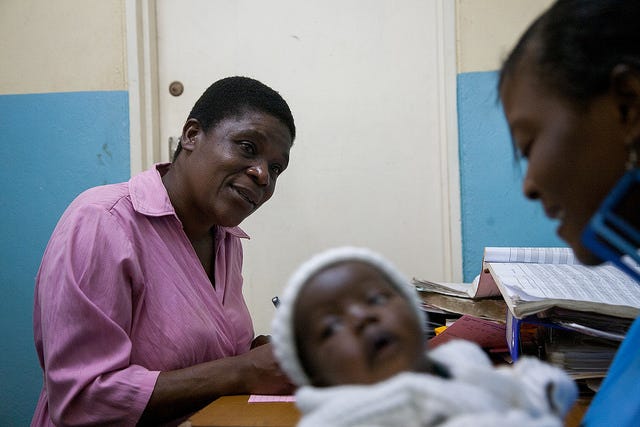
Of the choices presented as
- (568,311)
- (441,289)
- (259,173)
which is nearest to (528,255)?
(441,289)

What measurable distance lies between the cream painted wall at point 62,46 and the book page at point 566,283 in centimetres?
151

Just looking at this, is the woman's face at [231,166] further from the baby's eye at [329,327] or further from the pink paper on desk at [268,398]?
the baby's eye at [329,327]

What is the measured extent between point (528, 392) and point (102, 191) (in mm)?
953

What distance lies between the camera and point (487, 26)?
175cm

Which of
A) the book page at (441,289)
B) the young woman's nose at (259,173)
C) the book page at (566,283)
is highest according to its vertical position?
the young woman's nose at (259,173)

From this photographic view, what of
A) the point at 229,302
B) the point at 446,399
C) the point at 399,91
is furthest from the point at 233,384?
the point at 399,91

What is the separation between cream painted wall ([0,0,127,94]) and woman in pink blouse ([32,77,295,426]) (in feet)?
2.58

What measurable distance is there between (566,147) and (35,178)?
6.21ft

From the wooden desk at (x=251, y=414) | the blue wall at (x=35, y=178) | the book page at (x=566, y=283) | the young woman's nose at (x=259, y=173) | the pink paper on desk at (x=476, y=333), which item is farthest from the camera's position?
the blue wall at (x=35, y=178)

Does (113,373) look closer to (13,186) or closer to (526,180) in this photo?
(526,180)

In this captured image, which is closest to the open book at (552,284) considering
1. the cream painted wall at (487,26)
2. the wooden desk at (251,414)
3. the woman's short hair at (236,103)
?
the wooden desk at (251,414)

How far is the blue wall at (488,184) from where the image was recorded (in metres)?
1.75

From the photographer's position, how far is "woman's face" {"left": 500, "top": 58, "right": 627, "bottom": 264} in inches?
20.7

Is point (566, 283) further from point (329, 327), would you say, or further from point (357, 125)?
point (357, 125)
